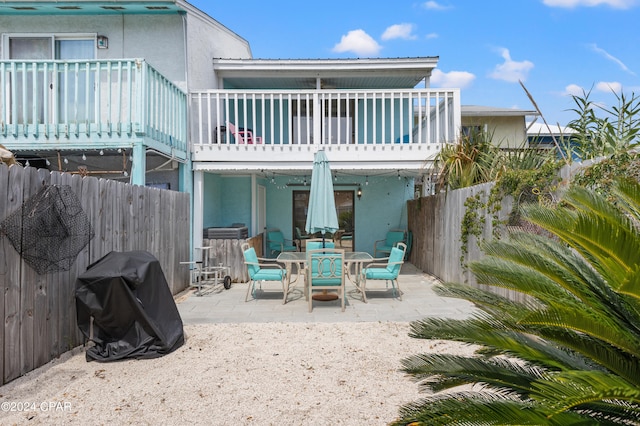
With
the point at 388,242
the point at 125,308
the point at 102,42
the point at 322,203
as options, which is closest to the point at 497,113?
the point at 388,242

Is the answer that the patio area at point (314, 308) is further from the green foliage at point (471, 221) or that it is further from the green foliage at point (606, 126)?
the green foliage at point (606, 126)

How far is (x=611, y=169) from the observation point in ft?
13.1

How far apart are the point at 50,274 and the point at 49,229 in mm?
474

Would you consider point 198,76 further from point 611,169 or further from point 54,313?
point 611,169

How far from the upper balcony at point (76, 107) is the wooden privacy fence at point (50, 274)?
4.41ft

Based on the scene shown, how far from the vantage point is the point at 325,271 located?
6602 millimetres

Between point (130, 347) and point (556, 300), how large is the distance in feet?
13.6

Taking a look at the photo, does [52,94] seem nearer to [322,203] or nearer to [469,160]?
[322,203]

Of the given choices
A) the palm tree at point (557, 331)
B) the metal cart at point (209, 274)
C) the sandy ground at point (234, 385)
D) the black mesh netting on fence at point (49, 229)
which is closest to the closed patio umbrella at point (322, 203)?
the metal cart at point (209, 274)

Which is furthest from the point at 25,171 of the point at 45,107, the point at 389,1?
the point at 389,1

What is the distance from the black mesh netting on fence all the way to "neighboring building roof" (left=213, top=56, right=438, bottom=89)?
6.80 m

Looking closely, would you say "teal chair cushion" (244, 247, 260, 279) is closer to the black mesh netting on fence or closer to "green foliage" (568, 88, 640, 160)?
the black mesh netting on fence

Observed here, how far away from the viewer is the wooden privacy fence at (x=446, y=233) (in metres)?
6.88

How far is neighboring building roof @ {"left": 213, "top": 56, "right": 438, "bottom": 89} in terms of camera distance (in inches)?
401
